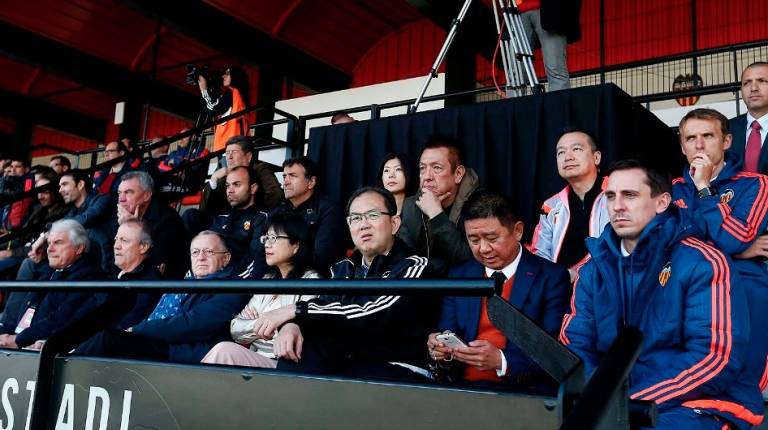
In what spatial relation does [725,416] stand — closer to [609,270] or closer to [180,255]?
[609,270]

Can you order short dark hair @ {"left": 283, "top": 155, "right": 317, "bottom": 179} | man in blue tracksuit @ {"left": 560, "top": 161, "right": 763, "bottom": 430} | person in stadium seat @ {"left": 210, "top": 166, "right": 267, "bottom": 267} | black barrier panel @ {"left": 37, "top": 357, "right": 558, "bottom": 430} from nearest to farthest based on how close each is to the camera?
black barrier panel @ {"left": 37, "top": 357, "right": 558, "bottom": 430}
man in blue tracksuit @ {"left": 560, "top": 161, "right": 763, "bottom": 430}
short dark hair @ {"left": 283, "top": 155, "right": 317, "bottom": 179}
person in stadium seat @ {"left": 210, "top": 166, "right": 267, "bottom": 267}

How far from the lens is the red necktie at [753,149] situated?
337 cm

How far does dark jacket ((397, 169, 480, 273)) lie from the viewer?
285 cm

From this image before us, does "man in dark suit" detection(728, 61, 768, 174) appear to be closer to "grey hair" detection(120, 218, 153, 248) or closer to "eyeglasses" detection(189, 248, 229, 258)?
"eyeglasses" detection(189, 248, 229, 258)

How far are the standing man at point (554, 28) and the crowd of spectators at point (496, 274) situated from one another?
99 cm

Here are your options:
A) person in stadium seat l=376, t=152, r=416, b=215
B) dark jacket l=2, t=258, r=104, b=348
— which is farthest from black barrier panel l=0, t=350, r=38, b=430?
person in stadium seat l=376, t=152, r=416, b=215

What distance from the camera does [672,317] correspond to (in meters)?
1.86

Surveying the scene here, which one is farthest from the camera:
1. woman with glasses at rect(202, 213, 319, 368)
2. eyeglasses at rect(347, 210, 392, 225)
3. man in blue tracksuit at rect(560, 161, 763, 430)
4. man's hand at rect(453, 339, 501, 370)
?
woman with glasses at rect(202, 213, 319, 368)

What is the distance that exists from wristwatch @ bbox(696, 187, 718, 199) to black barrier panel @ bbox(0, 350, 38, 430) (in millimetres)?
2297

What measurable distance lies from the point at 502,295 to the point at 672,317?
618 mm

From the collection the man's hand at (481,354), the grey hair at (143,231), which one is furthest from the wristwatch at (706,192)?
the grey hair at (143,231)

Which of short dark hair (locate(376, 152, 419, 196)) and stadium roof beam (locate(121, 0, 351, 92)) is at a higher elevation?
stadium roof beam (locate(121, 0, 351, 92))

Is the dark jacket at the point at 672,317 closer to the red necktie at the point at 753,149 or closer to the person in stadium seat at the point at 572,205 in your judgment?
the person in stadium seat at the point at 572,205

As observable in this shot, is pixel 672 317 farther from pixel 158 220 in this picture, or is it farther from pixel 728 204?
pixel 158 220
